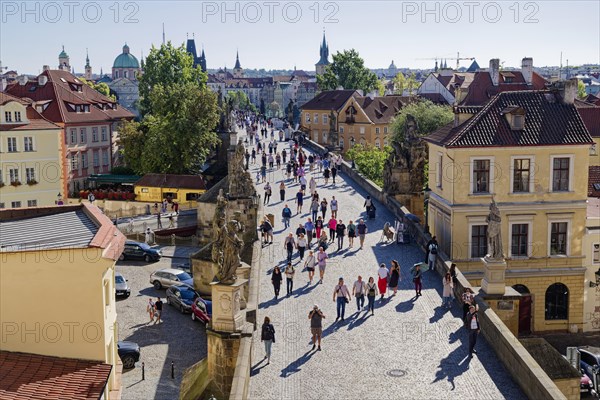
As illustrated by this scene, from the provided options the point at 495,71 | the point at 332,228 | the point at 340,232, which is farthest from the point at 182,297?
the point at 495,71

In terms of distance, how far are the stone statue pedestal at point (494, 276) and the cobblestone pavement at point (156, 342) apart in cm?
985

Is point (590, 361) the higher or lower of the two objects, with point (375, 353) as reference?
lower

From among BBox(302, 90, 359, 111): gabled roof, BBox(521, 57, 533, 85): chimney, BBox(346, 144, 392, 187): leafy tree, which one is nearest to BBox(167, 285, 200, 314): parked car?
BBox(346, 144, 392, 187): leafy tree

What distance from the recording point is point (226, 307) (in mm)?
18609

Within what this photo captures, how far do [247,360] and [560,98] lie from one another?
21552 mm

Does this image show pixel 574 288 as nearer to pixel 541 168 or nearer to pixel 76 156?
pixel 541 168

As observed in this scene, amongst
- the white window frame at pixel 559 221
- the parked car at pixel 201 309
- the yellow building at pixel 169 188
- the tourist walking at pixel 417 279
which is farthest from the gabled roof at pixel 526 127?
the yellow building at pixel 169 188

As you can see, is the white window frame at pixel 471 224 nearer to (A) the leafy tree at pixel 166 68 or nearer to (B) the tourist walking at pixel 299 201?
(B) the tourist walking at pixel 299 201

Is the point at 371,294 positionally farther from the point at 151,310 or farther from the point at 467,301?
the point at 151,310

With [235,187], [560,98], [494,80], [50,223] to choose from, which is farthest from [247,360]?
[494,80]

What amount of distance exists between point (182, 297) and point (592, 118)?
124ft

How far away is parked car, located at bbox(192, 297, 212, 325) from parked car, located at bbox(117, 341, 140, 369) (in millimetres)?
3997

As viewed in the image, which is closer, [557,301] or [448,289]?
[448,289]

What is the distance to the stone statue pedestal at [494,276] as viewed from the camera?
22.5 m
